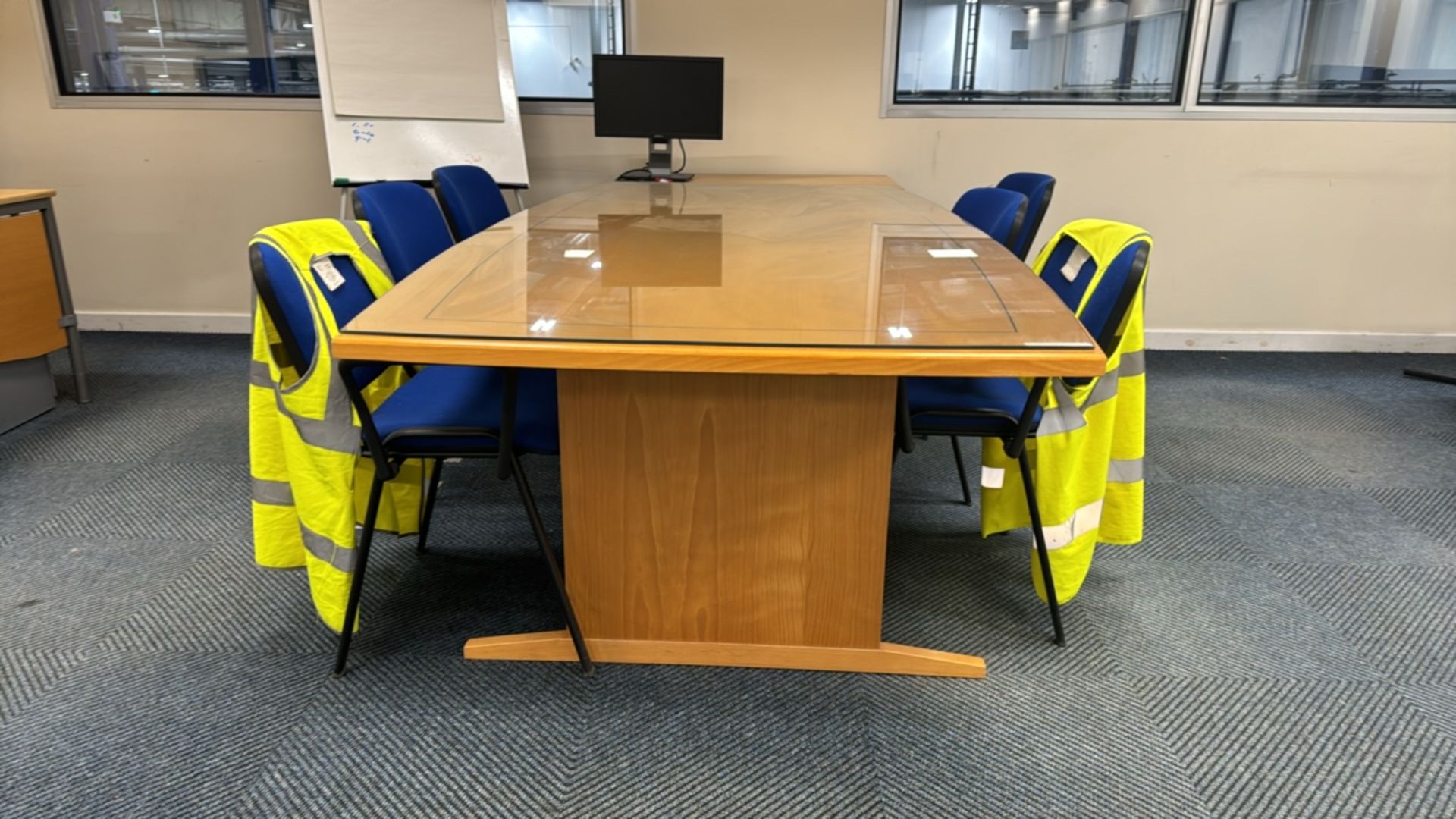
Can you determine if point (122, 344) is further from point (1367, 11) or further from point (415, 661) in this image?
point (1367, 11)

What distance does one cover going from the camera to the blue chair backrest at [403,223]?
209 centimetres

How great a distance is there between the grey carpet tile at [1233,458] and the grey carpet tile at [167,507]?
2859 millimetres

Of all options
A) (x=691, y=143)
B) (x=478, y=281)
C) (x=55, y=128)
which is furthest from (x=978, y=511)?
(x=55, y=128)

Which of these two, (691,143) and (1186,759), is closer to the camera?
(1186,759)

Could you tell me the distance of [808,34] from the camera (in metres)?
3.95

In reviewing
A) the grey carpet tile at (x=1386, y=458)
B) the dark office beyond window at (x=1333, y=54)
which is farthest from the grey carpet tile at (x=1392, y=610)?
the dark office beyond window at (x=1333, y=54)

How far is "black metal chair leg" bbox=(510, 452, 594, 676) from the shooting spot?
1668mm

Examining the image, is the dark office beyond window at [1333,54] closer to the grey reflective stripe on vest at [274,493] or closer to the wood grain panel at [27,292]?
the grey reflective stripe on vest at [274,493]

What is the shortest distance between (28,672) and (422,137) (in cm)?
266

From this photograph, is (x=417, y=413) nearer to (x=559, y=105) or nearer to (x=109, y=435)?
(x=109, y=435)

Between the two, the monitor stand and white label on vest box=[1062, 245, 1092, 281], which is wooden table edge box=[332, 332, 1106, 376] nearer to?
white label on vest box=[1062, 245, 1092, 281]

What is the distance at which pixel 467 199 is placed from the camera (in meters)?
2.86

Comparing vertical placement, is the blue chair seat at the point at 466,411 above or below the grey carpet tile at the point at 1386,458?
above

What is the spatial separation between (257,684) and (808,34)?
3418 millimetres
